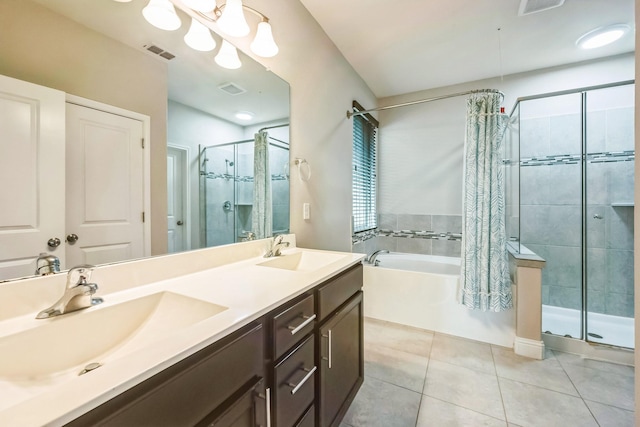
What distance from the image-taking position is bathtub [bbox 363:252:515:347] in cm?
215

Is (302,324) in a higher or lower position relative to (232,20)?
lower

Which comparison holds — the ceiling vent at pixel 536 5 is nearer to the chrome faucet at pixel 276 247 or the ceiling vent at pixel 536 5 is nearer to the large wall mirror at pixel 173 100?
the large wall mirror at pixel 173 100

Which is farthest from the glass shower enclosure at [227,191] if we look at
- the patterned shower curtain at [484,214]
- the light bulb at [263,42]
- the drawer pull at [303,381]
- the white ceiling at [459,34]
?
the patterned shower curtain at [484,214]

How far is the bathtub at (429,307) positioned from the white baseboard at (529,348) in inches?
3.3

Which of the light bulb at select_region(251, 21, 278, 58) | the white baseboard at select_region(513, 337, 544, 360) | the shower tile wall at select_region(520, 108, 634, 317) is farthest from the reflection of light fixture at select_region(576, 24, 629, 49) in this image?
the light bulb at select_region(251, 21, 278, 58)

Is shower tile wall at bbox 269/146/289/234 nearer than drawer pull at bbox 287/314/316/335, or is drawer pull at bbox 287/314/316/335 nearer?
drawer pull at bbox 287/314/316/335

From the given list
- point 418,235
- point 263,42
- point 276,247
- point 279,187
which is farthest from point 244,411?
point 418,235

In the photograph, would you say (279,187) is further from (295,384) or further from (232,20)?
(295,384)

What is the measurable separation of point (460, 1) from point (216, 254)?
2.39 meters

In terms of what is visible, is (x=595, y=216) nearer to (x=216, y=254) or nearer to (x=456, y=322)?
(x=456, y=322)

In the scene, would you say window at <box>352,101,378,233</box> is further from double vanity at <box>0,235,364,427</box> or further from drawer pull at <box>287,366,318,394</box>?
drawer pull at <box>287,366,318,394</box>

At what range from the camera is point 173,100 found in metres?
1.13

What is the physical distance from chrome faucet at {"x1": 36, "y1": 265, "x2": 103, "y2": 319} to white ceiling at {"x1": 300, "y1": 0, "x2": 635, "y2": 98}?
218 centimetres

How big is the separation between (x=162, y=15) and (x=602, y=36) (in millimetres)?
3288
